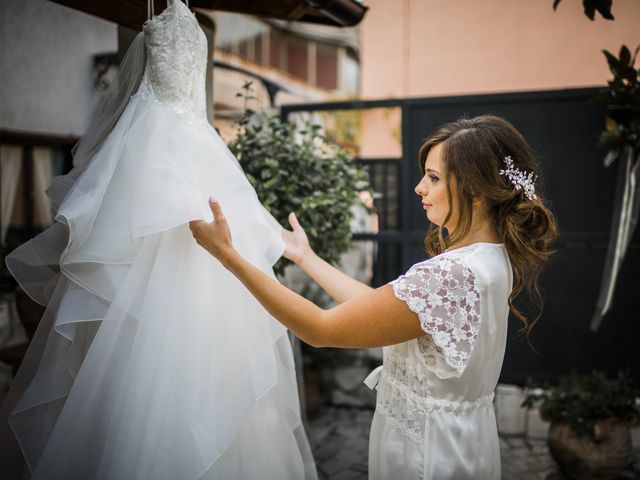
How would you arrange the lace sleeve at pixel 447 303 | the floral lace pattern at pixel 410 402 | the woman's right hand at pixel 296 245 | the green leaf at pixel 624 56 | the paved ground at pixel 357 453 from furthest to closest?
the paved ground at pixel 357 453, the green leaf at pixel 624 56, the woman's right hand at pixel 296 245, the floral lace pattern at pixel 410 402, the lace sleeve at pixel 447 303

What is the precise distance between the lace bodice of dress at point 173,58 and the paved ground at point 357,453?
2600 mm

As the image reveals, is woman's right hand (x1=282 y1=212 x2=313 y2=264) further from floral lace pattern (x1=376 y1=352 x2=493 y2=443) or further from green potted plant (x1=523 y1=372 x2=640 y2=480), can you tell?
green potted plant (x1=523 y1=372 x2=640 y2=480)

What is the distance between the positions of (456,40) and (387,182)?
210 centimetres

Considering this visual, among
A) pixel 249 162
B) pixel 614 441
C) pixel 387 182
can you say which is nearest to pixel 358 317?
pixel 249 162

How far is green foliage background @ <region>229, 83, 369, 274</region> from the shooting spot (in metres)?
3.01

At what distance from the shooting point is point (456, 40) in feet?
18.2

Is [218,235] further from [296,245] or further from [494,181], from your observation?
[494,181]

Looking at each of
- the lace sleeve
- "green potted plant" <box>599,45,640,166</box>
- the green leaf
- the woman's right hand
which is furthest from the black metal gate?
the lace sleeve

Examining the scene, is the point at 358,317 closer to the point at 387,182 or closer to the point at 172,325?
the point at 172,325

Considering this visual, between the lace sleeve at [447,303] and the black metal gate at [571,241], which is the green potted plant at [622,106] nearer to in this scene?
the black metal gate at [571,241]

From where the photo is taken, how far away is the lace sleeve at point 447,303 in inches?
59.5

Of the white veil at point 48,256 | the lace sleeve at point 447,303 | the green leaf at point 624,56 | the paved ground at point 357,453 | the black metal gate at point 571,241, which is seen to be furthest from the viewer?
the black metal gate at point 571,241

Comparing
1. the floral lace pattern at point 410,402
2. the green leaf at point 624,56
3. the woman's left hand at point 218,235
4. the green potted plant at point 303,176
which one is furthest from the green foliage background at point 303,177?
the green leaf at point 624,56

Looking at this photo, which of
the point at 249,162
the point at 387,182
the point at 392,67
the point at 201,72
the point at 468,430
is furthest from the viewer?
the point at 392,67
